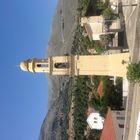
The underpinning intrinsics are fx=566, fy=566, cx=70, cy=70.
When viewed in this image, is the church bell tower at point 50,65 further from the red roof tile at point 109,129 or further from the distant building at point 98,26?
the red roof tile at point 109,129

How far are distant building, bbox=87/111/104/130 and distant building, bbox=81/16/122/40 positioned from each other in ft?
42.0

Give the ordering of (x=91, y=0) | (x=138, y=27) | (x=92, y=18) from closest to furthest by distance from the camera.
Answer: (x=138, y=27) → (x=92, y=18) → (x=91, y=0)

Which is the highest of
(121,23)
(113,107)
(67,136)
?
(121,23)

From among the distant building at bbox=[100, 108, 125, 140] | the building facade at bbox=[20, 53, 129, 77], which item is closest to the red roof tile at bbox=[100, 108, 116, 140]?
the distant building at bbox=[100, 108, 125, 140]

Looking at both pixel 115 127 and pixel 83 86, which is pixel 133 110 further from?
pixel 83 86

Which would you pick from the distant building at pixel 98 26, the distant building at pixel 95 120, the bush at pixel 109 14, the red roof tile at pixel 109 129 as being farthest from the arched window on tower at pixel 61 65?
the distant building at pixel 95 120

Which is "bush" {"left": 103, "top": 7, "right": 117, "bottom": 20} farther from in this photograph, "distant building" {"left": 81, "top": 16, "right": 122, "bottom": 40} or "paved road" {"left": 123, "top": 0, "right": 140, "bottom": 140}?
"paved road" {"left": 123, "top": 0, "right": 140, "bottom": 140}

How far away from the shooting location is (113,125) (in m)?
75.9

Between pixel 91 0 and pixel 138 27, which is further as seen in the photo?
pixel 91 0

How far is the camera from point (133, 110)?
56.7m

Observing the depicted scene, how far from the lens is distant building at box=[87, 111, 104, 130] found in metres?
89.9

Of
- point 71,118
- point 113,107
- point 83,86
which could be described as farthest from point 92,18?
point 71,118

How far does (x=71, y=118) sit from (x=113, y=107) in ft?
104

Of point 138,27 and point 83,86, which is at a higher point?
point 138,27
